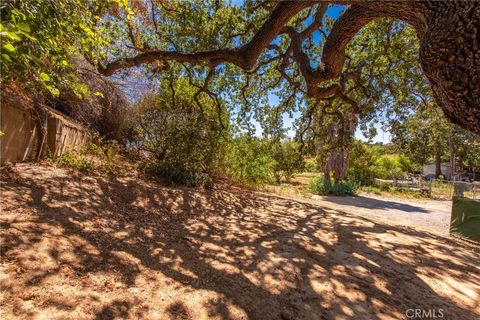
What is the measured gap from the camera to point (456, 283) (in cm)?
319

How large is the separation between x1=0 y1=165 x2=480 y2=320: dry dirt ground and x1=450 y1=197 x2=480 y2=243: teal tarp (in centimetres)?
138

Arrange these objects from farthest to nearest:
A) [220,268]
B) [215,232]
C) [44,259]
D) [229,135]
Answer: [229,135] → [215,232] → [220,268] → [44,259]

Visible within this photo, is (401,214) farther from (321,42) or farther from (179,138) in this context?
(179,138)

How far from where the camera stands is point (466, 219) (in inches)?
237

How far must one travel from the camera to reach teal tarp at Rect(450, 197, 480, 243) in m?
5.85

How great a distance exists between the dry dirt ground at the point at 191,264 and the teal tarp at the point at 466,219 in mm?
1385

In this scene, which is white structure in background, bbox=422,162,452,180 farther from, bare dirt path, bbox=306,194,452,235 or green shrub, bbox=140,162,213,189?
green shrub, bbox=140,162,213,189

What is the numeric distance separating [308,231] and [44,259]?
3.98 meters

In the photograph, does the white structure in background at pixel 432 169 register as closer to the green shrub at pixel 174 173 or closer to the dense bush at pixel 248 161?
the dense bush at pixel 248 161

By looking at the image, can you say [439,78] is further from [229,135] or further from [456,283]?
[229,135]

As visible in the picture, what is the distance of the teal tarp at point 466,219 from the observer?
5848 mm

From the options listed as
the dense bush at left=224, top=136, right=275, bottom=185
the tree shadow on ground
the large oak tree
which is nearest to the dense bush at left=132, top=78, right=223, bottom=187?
the dense bush at left=224, top=136, right=275, bottom=185

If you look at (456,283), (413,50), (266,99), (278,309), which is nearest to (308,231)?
(456,283)

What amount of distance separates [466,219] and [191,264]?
7.03 m
